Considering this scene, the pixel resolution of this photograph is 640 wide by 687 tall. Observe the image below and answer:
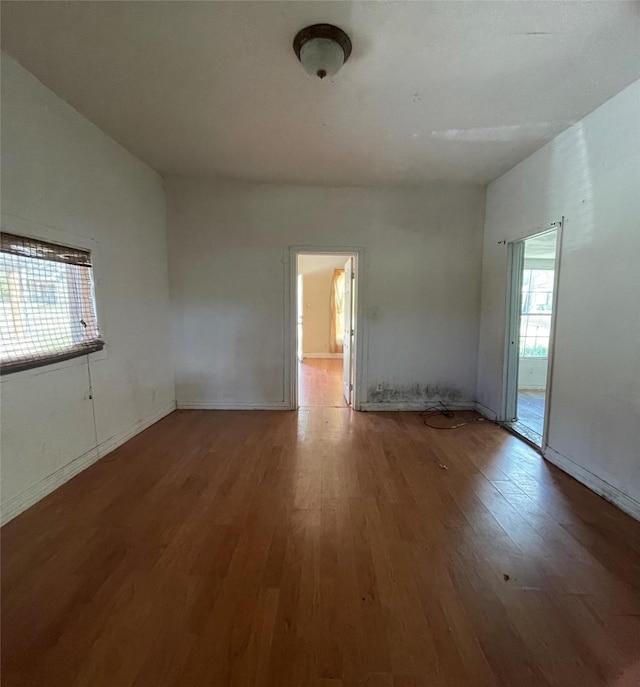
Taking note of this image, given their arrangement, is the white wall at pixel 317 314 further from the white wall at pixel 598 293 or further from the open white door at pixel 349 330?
the white wall at pixel 598 293

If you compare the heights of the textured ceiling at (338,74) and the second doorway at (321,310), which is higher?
the textured ceiling at (338,74)

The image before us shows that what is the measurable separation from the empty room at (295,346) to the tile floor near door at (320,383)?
1.73 ft

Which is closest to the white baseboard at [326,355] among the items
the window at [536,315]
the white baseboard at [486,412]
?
the window at [536,315]

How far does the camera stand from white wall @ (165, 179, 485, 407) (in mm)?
4008

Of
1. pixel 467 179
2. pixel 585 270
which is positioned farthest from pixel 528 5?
pixel 467 179

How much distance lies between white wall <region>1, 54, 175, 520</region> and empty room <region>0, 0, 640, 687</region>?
0.02 m

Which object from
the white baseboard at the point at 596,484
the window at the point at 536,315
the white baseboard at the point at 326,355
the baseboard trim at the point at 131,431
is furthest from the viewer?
the white baseboard at the point at 326,355

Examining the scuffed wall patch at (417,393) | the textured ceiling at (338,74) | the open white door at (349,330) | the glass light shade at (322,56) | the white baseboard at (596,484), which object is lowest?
the white baseboard at (596,484)

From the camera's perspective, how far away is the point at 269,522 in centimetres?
204

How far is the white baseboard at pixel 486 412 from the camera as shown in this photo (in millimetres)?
3849

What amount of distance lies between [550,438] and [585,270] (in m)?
1.44

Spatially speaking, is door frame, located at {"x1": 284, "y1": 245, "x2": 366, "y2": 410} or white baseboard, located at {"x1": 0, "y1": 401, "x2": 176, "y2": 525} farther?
door frame, located at {"x1": 284, "y1": 245, "x2": 366, "y2": 410}

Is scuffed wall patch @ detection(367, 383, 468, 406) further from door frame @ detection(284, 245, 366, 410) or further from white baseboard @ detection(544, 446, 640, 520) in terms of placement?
white baseboard @ detection(544, 446, 640, 520)

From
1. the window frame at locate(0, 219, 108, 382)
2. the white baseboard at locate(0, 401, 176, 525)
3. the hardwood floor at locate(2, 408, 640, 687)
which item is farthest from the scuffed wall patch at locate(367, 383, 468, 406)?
the window frame at locate(0, 219, 108, 382)
